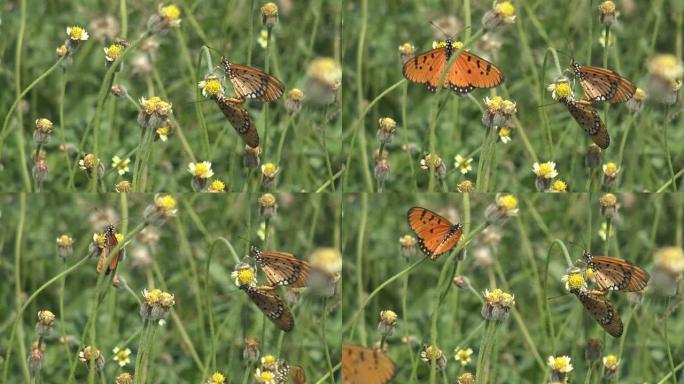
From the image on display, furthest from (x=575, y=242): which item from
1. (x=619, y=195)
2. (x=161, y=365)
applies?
(x=161, y=365)

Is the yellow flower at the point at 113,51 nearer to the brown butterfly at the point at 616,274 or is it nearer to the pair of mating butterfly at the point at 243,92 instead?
the pair of mating butterfly at the point at 243,92

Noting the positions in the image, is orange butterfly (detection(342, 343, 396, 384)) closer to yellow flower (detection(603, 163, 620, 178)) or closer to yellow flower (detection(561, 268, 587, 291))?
yellow flower (detection(561, 268, 587, 291))

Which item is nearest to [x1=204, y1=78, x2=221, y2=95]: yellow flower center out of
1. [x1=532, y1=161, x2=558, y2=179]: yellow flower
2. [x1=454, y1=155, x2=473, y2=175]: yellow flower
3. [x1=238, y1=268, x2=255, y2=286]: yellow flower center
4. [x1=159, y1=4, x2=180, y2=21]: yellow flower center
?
[x1=159, y1=4, x2=180, y2=21]: yellow flower center

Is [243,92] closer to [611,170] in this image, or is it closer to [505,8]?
[505,8]

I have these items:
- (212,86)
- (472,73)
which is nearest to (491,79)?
(472,73)

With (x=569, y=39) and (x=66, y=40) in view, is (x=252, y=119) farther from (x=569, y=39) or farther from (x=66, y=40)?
(x=569, y=39)

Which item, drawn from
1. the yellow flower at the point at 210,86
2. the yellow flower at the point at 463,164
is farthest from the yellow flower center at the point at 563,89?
the yellow flower at the point at 210,86

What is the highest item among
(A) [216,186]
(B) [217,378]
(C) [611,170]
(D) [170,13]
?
(D) [170,13]
